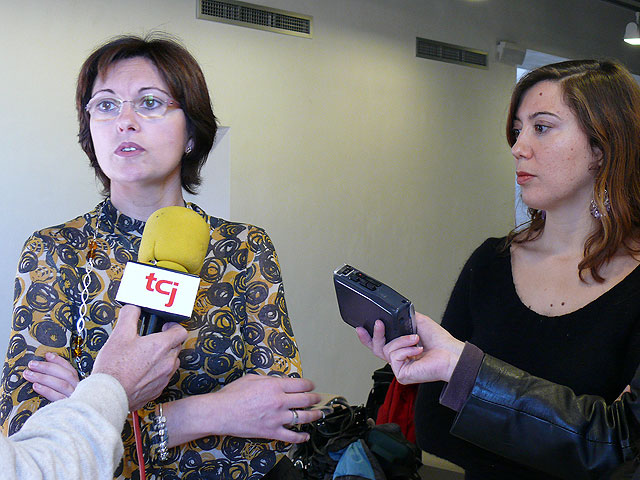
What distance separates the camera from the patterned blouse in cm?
144

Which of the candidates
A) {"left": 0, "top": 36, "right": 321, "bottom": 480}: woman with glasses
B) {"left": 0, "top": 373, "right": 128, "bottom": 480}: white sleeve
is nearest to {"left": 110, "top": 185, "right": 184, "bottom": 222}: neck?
{"left": 0, "top": 36, "right": 321, "bottom": 480}: woman with glasses

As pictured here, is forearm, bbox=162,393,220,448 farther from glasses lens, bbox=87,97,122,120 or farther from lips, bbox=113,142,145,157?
glasses lens, bbox=87,97,122,120

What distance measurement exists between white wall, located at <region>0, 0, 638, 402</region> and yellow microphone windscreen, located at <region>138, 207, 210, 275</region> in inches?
114

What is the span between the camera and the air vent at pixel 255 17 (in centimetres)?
463

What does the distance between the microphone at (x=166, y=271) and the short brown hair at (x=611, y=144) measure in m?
0.97

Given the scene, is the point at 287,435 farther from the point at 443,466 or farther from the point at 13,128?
the point at 13,128

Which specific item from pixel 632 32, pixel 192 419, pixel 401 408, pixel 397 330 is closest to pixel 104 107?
pixel 192 419

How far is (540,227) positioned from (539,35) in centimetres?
545

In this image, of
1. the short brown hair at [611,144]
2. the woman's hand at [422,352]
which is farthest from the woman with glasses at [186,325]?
the short brown hair at [611,144]

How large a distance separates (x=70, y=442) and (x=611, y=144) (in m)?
1.46

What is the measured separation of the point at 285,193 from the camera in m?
5.03

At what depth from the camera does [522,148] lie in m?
1.82

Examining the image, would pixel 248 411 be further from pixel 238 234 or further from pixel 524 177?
pixel 524 177

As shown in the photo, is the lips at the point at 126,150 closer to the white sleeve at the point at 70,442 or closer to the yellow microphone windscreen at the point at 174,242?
the yellow microphone windscreen at the point at 174,242
